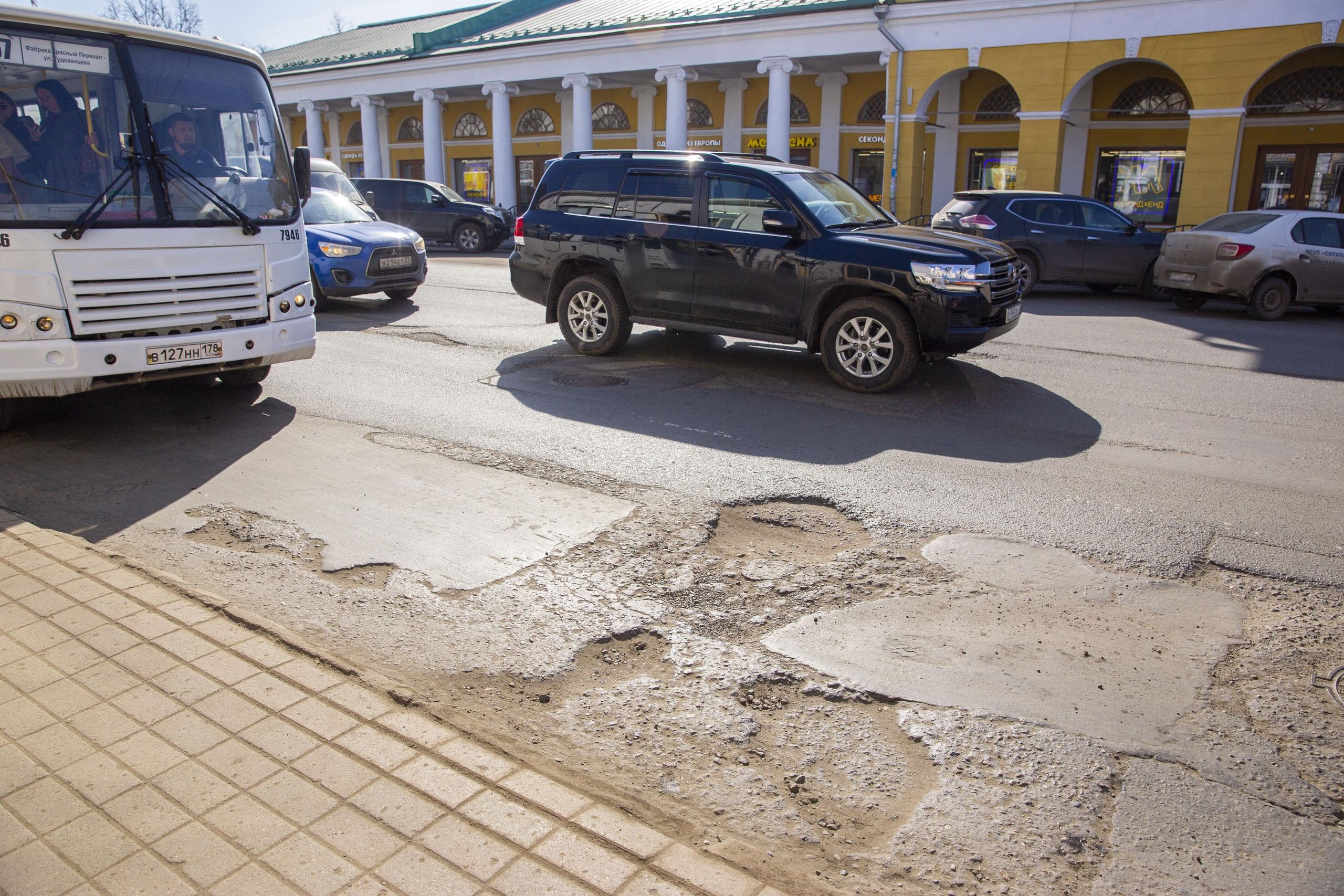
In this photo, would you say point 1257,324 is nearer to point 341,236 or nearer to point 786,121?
point 341,236

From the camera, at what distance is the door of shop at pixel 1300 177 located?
21156 millimetres

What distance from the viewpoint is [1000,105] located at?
24.1m

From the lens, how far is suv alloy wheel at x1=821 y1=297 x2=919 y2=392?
7953 millimetres

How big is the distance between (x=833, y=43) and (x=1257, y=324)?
13.9 m

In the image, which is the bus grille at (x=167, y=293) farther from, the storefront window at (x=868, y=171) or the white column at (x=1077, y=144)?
the storefront window at (x=868, y=171)

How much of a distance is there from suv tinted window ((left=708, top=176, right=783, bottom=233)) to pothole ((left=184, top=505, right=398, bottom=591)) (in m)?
4.98

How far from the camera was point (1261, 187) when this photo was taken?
2208 cm

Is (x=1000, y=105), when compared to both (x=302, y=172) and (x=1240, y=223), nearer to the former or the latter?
(x=1240, y=223)

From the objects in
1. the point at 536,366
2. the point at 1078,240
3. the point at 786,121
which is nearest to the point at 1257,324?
the point at 1078,240

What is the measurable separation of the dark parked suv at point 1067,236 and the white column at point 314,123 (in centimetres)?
2803

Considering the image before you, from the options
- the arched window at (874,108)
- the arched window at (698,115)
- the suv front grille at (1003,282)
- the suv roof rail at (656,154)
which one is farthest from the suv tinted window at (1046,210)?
the arched window at (698,115)

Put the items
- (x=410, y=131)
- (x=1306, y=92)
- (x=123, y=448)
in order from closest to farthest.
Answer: (x=123, y=448) → (x=1306, y=92) → (x=410, y=131)

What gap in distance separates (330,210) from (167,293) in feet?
24.3

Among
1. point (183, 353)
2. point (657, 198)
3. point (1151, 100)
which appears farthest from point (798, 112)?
point (183, 353)
